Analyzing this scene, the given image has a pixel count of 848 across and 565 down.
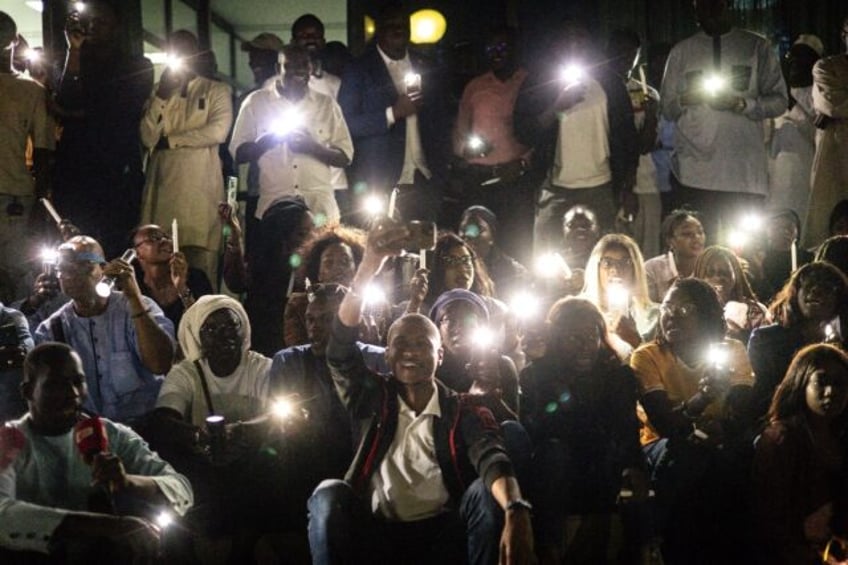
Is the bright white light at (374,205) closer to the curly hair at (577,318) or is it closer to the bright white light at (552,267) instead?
the bright white light at (552,267)

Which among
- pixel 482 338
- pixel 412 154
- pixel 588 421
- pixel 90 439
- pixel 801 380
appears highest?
pixel 412 154

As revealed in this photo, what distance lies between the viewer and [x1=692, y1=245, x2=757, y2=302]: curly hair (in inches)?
323

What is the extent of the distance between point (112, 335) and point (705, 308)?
3188mm

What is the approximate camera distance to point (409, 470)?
583 cm

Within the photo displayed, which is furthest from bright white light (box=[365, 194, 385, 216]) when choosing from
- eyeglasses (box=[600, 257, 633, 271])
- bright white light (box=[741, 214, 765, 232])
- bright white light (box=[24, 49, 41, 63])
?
bright white light (box=[741, 214, 765, 232])

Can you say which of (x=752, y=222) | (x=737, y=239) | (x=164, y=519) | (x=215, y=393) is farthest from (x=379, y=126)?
(x=164, y=519)

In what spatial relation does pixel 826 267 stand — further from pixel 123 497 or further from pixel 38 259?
pixel 38 259

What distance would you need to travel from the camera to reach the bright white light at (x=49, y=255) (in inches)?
302

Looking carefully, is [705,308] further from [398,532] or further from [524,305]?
[398,532]

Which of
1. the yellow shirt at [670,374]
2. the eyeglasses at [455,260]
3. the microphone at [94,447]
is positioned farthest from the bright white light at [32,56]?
the yellow shirt at [670,374]

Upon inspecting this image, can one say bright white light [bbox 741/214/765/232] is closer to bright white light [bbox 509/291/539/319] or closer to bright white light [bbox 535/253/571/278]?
bright white light [bbox 535/253/571/278]

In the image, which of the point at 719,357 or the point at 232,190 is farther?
the point at 232,190

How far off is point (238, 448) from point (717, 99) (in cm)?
470

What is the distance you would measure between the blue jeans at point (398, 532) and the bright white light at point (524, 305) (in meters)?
2.20
